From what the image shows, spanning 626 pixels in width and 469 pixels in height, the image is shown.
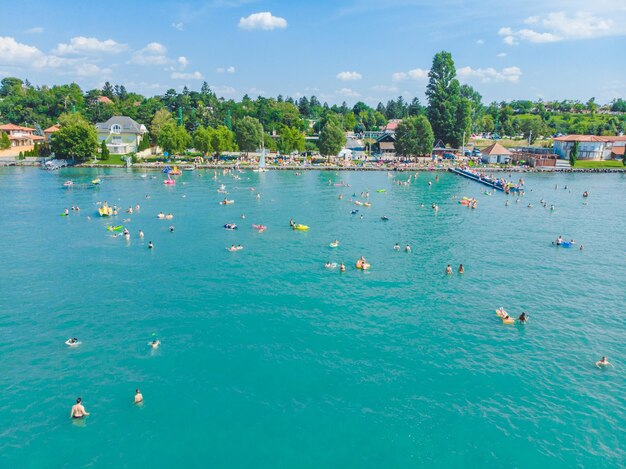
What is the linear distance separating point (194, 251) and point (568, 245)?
44589 mm

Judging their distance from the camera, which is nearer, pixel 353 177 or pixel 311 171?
pixel 353 177

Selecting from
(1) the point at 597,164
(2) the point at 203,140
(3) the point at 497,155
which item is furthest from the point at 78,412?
(1) the point at 597,164

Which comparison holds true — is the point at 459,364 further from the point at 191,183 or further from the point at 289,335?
the point at 191,183

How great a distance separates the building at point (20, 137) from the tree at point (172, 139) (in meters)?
50.3

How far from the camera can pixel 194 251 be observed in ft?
168

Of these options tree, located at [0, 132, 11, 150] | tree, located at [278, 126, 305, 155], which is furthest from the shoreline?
tree, located at [278, 126, 305, 155]

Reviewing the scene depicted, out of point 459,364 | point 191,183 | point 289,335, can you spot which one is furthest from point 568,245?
point 191,183

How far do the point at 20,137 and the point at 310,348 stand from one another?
155022 mm

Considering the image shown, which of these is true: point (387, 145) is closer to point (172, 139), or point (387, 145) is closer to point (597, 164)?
point (597, 164)

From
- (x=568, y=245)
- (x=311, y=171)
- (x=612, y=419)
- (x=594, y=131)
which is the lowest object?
(x=612, y=419)

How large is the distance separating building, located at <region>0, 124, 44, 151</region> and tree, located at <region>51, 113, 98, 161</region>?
91.0 ft

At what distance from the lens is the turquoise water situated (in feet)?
74.3

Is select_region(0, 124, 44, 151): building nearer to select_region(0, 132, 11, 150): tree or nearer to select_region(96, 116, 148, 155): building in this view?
select_region(0, 132, 11, 150): tree

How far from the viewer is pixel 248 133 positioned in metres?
137
